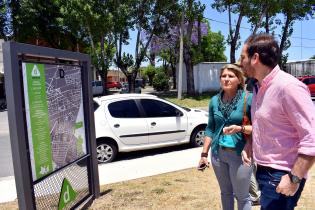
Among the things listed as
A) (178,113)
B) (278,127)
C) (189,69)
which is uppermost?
(189,69)

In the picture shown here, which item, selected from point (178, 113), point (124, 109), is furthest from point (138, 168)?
point (178, 113)

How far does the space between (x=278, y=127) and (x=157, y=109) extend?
250 inches

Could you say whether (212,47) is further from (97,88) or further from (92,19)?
(92,19)

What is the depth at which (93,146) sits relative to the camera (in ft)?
17.0

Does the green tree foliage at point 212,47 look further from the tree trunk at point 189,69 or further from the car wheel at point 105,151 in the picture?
the car wheel at point 105,151

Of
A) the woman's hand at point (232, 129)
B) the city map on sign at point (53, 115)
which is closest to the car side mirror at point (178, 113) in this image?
the city map on sign at point (53, 115)

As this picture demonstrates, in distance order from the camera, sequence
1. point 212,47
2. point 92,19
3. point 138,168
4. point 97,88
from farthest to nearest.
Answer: point 212,47, point 97,88, point 92,19, point 138,168

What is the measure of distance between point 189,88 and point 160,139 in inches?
662

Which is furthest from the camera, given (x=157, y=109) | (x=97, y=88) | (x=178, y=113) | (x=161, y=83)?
(x=161, y=83)

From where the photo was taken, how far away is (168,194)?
5383mm

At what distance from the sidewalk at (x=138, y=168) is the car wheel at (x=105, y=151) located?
0.36 metres

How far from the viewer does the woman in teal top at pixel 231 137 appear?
11.3 ft

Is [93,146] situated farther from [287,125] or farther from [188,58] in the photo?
[188,58]

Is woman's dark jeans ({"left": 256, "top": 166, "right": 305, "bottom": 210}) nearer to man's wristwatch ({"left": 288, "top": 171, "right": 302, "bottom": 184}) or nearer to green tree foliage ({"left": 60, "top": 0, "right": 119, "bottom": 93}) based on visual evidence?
man's wristwatch ({"left": 288, "top": 171, "right": 302, "bottom": 184})
